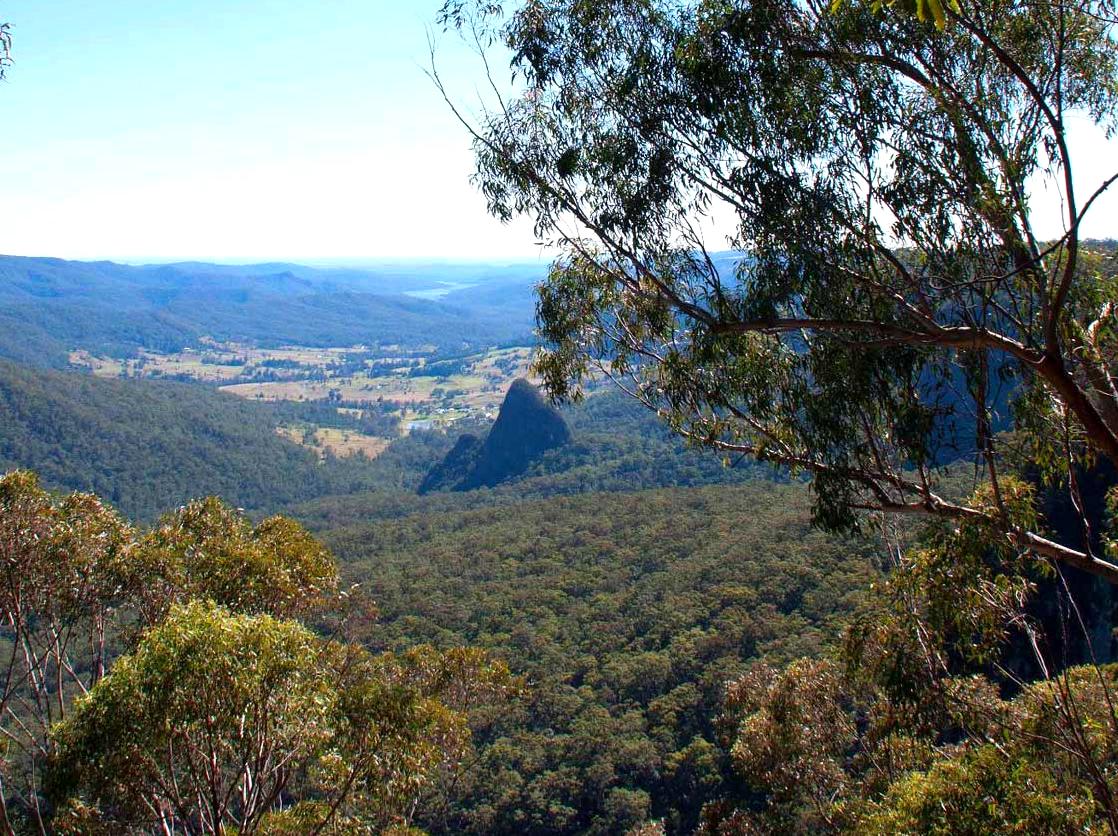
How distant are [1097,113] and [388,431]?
344ft

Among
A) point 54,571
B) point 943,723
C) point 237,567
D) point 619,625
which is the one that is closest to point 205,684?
point 237,567

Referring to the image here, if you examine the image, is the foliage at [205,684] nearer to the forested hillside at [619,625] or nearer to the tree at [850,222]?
the tree at [850,222]

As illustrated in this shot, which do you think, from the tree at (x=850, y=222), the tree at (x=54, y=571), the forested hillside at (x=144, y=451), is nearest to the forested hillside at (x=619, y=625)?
the tree at (x=54, y=571)

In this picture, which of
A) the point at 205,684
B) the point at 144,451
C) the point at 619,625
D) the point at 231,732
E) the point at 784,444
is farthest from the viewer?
the point at 144,451

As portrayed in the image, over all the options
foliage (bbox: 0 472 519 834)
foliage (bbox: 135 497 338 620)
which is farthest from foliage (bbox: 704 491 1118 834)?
foliage (bbox: 135 497 338 620)

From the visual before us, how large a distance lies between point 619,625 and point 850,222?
21867 millimetres

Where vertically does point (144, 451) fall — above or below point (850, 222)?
below

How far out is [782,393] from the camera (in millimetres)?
6141

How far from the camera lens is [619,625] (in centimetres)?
2572

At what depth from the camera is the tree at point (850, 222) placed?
4746 millimetres

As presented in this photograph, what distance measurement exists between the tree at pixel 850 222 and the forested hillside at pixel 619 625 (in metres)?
8.33

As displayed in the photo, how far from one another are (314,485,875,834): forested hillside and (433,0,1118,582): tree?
8.33m

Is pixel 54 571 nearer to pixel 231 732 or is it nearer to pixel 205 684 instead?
pixel 231 732

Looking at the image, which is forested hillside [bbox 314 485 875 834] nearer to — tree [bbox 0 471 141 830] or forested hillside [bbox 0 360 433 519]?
tree [bbox 0 471 141 830]
